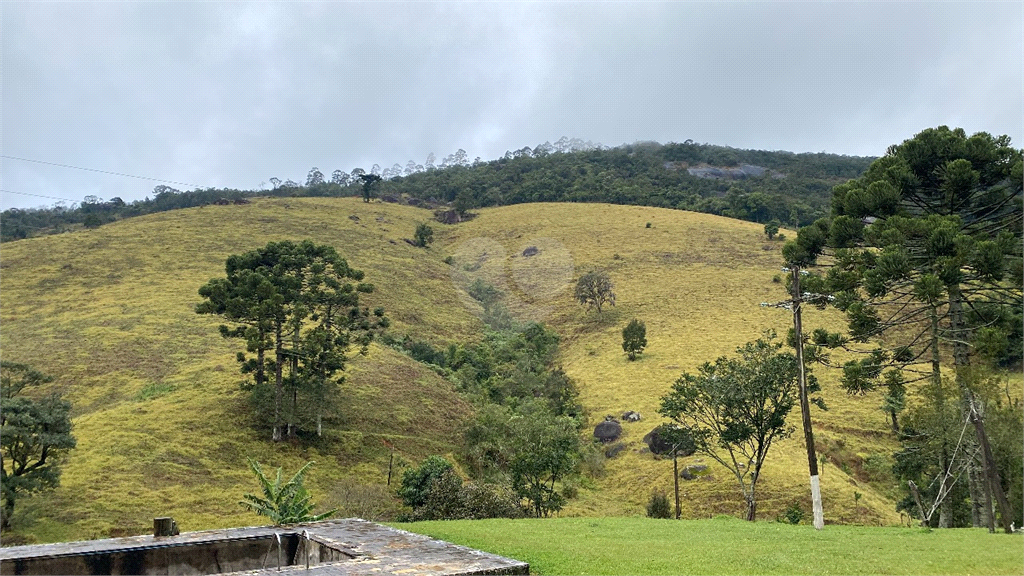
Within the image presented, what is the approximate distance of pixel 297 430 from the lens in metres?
32.9

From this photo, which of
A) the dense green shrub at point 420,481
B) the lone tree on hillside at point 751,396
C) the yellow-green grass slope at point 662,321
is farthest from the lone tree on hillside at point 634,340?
the dense green shrub at point 420,481

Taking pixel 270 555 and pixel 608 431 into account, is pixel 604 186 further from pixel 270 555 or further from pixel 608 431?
pixel 270 555

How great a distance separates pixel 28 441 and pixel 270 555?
11391 mm

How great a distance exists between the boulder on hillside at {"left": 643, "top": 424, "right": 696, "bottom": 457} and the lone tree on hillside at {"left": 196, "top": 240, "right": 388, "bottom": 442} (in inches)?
643

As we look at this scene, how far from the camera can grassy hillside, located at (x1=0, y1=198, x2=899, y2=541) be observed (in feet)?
91.2

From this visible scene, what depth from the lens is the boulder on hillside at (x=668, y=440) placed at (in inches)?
1168

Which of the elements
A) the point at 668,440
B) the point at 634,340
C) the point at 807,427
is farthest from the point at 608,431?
the point at 807,427

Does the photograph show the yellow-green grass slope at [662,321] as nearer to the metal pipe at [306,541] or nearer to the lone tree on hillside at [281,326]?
the lone tree on hillside at [281,326]

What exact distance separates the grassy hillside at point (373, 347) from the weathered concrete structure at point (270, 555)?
9612mm

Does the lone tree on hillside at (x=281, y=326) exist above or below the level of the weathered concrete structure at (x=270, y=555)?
above

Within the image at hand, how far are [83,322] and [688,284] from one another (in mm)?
54600

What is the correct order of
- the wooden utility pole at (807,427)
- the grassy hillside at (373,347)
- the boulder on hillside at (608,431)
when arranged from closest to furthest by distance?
the wooden utility pole at (807,427) → the grassy hillside at (373,347) → the boulder on hillside at (608,431)

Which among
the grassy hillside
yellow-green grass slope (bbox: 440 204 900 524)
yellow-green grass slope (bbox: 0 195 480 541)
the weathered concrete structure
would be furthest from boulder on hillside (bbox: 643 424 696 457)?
the weathered concrete structure

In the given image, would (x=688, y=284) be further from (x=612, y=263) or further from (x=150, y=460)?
(x=150, y=460)
